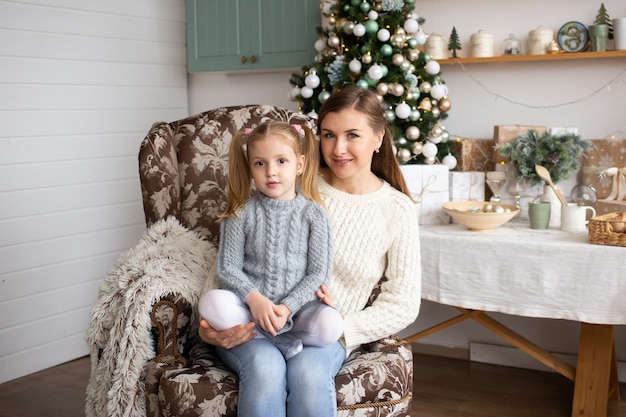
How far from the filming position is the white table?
270 centimetres

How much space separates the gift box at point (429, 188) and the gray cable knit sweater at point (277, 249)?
1.09 metres

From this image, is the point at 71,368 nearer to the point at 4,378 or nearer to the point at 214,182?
the point at 4,378

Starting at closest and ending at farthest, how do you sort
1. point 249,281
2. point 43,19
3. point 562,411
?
1. point 249,281
2. point 562,411
3. point 43,19

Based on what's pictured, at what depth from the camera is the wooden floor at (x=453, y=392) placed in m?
3.08

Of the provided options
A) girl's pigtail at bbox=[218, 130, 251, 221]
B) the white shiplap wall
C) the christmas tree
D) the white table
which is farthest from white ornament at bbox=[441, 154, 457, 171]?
the white shiplap wall

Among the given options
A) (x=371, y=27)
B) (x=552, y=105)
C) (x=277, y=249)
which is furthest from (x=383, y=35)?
(x=277, y=249)

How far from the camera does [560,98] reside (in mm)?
3410

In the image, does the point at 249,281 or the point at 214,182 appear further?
the point at 214,182

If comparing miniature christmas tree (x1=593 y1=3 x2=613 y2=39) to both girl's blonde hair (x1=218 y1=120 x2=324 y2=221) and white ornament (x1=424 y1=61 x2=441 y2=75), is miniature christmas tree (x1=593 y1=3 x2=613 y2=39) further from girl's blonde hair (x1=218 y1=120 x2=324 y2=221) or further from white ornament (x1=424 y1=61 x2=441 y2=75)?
girl's blonde hair (x1=218 y1=120 x2=324 y2=221)

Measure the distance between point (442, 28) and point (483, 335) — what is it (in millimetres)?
1411

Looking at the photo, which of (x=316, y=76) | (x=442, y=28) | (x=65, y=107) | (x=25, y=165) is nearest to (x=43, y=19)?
(x=65, y=107)

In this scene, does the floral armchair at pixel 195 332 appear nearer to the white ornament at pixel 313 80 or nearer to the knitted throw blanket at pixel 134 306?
the knitted throw blanket at pixel 134 306

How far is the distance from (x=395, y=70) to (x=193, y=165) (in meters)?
1.04

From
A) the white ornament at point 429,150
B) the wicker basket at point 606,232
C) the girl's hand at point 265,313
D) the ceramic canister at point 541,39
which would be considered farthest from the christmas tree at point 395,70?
the girl's hand at point 265,313
